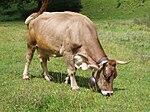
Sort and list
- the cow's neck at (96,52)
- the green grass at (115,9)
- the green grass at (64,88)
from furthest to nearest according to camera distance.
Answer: the green grass at (115,9)
the cow's neck at (96,52)
the green grass at (64,88)

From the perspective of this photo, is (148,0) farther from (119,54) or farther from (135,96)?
(135,96)

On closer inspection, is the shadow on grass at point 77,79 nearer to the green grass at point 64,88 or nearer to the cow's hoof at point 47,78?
the green grass at point 64,88

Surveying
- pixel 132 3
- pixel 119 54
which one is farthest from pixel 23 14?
pixel 119 54

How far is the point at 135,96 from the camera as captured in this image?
403 inches

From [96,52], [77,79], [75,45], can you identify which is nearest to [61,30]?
[75,45]

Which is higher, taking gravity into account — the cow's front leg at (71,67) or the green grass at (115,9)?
the cow's front leg at (71,67)

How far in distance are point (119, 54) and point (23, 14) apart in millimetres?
23884

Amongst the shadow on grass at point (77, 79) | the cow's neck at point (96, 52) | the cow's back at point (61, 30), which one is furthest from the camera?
the shadow on grass at point (77, 79)

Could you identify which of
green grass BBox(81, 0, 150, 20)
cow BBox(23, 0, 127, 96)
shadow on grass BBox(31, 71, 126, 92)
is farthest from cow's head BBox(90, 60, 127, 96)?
green grass BBox(81, 0, 150, 20)

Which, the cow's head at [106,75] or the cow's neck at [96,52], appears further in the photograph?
the cow's neck at [96,52]

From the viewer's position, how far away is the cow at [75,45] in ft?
33.4

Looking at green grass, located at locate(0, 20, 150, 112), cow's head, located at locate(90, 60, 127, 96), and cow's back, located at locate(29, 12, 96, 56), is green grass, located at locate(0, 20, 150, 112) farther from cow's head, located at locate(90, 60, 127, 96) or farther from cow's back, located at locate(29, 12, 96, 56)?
cow's back, located at locate(29, 12, 96, 56)

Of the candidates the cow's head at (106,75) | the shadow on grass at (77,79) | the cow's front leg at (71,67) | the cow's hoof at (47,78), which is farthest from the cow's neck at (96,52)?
the cow's hoof at (47,78)

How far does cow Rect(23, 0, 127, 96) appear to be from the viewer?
1017 cm
